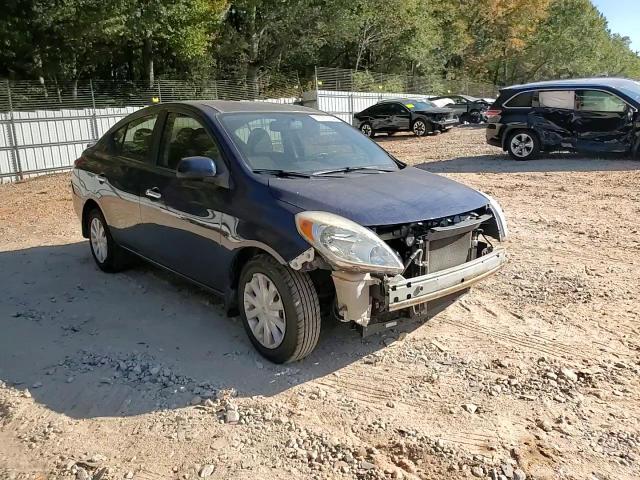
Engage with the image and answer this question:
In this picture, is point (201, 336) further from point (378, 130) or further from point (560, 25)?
point (560, 25)

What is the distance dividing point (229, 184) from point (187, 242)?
0.73 meters

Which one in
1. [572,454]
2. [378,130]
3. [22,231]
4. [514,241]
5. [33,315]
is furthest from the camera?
[378,130]

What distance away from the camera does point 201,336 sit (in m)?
4.25

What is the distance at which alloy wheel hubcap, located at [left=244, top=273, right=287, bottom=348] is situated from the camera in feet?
11.8

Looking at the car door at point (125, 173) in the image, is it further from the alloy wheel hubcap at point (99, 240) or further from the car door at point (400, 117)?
the car door at point (400, 117)

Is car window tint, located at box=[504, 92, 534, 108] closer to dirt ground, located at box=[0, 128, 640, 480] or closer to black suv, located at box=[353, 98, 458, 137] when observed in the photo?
dirt ground, located at box=[0, 128, 640, 480]

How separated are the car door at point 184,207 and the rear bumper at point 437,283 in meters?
1.33

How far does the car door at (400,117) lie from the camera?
21922 millimetres

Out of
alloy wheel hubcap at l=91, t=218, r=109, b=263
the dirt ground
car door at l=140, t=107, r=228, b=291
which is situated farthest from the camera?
alloy wheel hubcap at l=91, t=218, r=109, b=263

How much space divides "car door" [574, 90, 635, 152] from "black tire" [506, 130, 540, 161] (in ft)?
3.02

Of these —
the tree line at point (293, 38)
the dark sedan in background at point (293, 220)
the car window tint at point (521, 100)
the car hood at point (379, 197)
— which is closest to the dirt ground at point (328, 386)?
the dark sedan in background at point (293, 220)

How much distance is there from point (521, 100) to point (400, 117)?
9503 millimetres

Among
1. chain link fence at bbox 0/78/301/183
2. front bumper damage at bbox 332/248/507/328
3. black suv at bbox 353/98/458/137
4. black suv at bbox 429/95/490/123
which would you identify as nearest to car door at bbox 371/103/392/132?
black suv at bbox 353/98/458/137

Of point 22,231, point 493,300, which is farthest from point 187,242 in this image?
point 22,231
